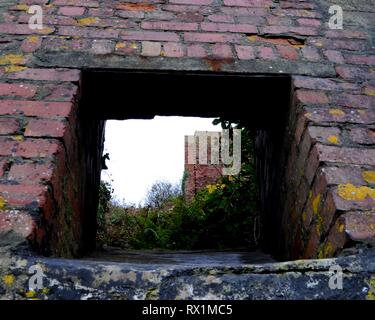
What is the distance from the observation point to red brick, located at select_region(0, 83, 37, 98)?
1.75 metres

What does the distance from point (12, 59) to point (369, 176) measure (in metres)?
1.51

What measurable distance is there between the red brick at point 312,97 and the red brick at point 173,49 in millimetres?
552

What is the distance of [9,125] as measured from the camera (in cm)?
164

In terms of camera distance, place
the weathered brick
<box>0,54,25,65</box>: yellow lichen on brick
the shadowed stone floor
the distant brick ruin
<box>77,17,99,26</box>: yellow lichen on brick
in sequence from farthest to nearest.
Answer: the distant brick ruin
the shadowed stone floor
<box>77,17,99,26</box>: yellow lichen on brick
the weathered brick
<box>0,54,25,65</box>: yellow lichen on brick

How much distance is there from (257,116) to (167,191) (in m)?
13.5

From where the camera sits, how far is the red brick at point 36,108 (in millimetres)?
1688

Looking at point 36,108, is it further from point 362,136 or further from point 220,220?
point 220,220

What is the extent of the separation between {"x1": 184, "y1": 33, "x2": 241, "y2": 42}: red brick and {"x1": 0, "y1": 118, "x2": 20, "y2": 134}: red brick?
868 millimetres

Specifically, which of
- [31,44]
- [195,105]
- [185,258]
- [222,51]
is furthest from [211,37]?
[185,258]

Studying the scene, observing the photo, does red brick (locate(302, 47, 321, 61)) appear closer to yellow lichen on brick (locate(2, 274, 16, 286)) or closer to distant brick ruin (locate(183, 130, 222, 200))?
yellow lichen on brick (locate(2, 274, 16, 286))

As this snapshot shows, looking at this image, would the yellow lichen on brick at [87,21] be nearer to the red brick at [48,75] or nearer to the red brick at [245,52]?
the red brick at [48,75]

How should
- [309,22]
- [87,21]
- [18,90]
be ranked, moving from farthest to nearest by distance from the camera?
[309,22], [87,21], [18,90]

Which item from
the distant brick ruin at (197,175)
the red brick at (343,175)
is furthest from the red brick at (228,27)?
the distant brick ruin at (197,175)

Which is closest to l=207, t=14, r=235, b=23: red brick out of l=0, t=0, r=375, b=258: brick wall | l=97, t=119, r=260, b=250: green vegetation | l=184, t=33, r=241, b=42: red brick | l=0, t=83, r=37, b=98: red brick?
l=0, t=0, r=375, b=258: brick wall
